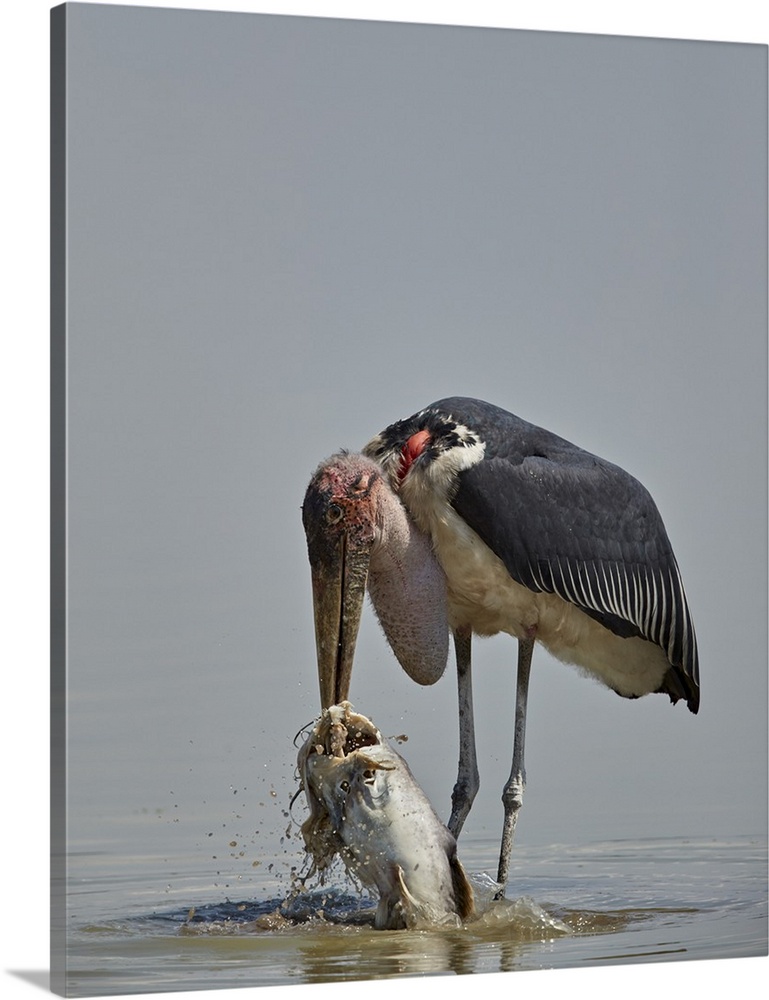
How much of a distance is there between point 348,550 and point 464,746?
920mm

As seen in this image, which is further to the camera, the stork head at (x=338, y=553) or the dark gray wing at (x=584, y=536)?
the dark gray wing at (x=584, y=536)

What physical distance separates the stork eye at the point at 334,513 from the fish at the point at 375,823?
63 centimetres

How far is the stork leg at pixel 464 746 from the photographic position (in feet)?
27.2

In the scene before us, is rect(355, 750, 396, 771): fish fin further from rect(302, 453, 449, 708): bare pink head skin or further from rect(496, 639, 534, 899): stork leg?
rect(496, 639, 534, 899): stork leg

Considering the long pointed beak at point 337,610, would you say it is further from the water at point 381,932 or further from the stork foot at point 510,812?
the stork foot at point 510,812

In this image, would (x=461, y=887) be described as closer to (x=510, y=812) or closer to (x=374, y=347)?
(x=510, y=812)

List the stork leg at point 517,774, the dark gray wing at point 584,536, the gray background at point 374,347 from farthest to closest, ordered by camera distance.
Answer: the stork leg at point 517,774 < the dark gray wing at point 584,536 < the gray background at point 374,347

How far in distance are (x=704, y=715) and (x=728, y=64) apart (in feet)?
7.85

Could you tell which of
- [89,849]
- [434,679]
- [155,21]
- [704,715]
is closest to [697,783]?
[704,715]

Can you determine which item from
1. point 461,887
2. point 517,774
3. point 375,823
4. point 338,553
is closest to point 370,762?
point 375,823

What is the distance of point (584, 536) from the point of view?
823cm

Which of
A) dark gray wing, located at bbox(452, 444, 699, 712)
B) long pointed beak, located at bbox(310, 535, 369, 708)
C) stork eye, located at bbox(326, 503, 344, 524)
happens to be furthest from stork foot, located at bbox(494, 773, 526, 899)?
stork eye, located at bbox(326, 503, 344, 524)

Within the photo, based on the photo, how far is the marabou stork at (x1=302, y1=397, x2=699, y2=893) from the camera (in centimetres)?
791

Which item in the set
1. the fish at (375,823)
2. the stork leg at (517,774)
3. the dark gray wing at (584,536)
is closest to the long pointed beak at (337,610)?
the fish at (375,823)
